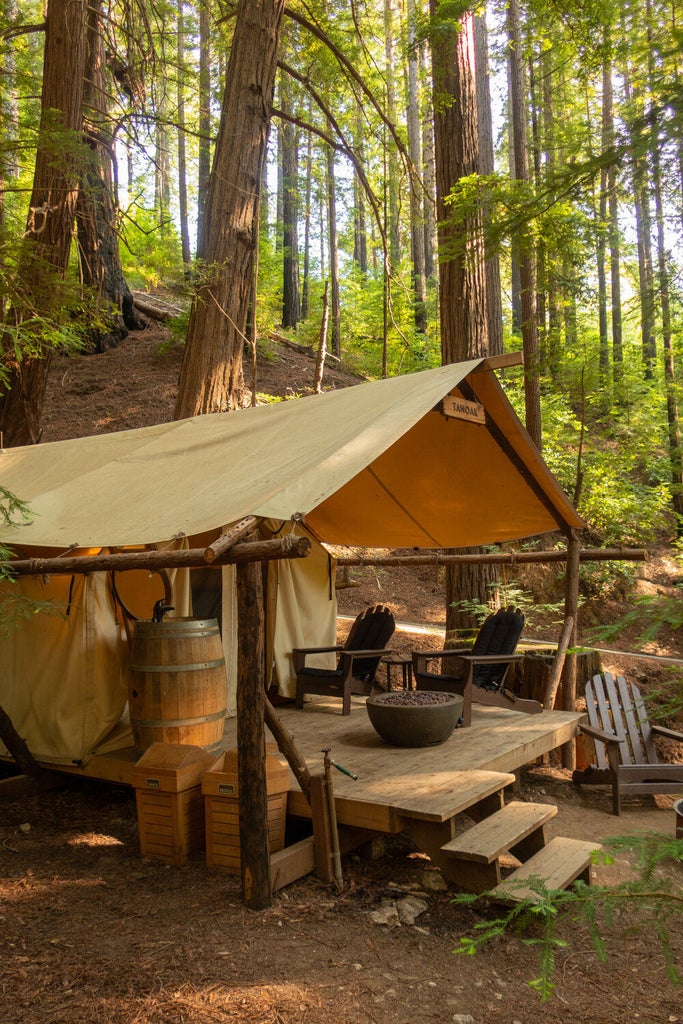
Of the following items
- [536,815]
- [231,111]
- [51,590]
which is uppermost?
[231,111]

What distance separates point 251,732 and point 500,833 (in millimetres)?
1314

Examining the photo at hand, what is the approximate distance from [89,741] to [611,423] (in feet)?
43.2

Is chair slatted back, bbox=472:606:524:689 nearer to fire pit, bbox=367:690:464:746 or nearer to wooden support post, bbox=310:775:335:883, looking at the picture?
fire pit, bbox=367:690:464:746

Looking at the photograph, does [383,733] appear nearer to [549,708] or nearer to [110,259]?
[549,708]

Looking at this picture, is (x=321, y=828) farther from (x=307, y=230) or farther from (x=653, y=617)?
(x=307, y=230)

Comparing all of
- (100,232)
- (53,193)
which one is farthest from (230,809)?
(100,232)

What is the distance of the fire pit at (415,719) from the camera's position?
484 centimetres

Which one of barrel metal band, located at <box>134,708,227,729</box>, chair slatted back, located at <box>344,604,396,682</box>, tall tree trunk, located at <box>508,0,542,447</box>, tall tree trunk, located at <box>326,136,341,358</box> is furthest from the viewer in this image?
tall tree trunk, located at <box>326,136,341,358</box>

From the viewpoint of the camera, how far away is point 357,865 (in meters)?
4.13

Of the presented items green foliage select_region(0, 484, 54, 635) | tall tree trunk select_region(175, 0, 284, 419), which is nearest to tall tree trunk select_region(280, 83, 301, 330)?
tall tree trunk select_region(175, 0, 284, 419)

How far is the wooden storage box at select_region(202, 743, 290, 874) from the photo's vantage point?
12.5ft

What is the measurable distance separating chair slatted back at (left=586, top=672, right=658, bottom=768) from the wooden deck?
24cm

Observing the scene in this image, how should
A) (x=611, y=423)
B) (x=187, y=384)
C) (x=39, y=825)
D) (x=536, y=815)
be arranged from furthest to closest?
(x=611, y=423) → (x=187, y=384) → (x=39, y=825) → (x=536, y=815)

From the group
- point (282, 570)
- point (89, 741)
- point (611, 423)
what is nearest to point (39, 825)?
point (89, 741)
